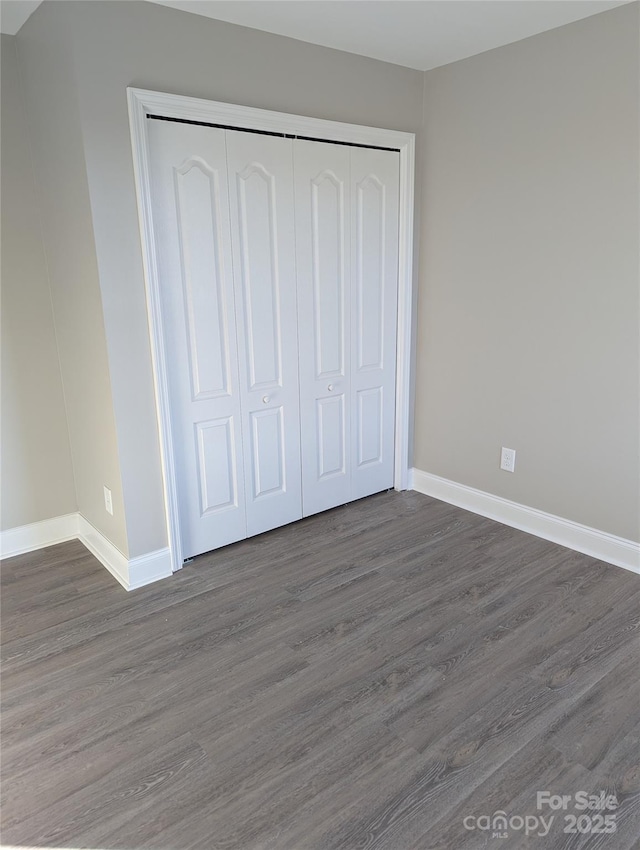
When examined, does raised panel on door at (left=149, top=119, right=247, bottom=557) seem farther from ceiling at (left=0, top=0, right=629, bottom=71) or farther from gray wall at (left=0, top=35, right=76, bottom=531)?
gray wall at (left=0, top=35, right=76, bottom=531)

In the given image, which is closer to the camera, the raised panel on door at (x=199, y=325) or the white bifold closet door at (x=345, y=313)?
the raised panel on door at (x=199, y=325)

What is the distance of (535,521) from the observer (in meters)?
3.24

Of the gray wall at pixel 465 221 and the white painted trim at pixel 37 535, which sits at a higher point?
the gray wall at pixel 465 221

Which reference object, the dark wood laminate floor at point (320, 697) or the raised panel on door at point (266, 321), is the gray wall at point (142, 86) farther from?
the dark wood laminate floor at point (320, 697)

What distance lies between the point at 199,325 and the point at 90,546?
55.2 inches

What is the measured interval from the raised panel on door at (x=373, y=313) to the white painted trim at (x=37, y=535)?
66.4 inches

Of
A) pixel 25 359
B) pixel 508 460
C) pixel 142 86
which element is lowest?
pixel 508 460

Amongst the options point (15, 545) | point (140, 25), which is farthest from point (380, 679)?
point (140, 25)

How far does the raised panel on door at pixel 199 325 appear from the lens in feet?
8.51

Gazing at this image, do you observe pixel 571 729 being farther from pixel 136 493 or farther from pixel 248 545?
pixel 136 493

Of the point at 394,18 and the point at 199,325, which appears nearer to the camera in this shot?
the point at 394,18

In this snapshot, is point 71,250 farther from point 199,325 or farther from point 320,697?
point 320,697

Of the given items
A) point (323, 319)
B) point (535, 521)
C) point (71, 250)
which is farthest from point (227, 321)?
point (535, 521)

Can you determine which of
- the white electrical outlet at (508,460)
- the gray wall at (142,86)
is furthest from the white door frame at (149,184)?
the white electrical outlet at (508,460)
